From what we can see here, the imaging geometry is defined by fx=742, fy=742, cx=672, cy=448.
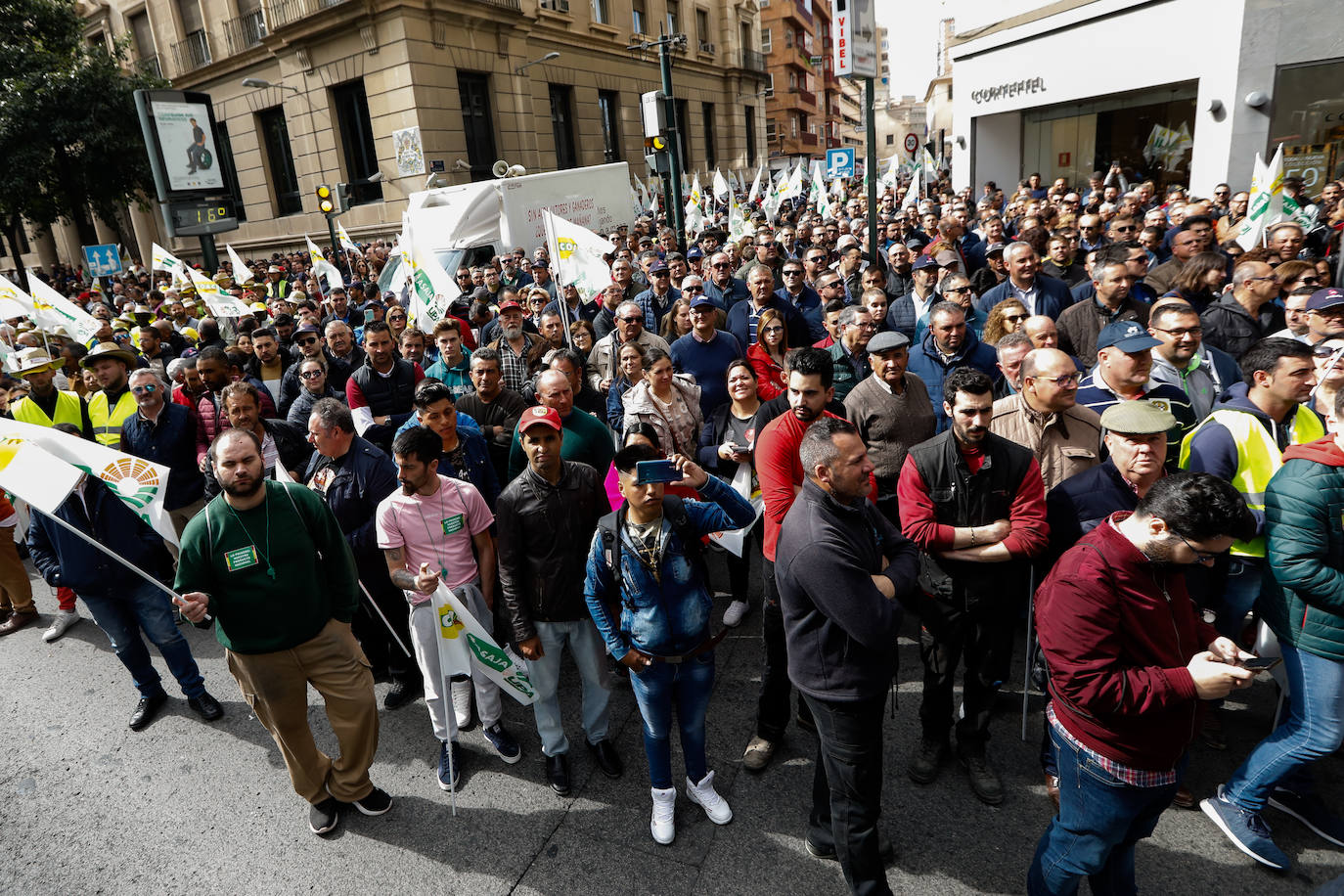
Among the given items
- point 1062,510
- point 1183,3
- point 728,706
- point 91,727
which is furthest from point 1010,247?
point 1183,3

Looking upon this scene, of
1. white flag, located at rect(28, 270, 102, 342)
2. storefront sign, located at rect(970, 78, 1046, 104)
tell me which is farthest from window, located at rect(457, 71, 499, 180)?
white flag, located at rect(28, 270, 102, 342)

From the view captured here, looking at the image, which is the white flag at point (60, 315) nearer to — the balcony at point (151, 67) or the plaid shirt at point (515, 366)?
the plaid shirt at point (515, 366)

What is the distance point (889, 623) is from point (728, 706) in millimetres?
2036

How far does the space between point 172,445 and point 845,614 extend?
17.5ft

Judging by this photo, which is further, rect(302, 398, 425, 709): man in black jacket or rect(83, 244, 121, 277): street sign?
rect(83, 244, 121, 277): street sign

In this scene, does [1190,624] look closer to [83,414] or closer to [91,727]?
[91,727]

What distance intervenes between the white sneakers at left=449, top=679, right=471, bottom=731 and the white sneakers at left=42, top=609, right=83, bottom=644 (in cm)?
397

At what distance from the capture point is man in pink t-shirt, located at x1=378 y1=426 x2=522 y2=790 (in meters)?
3.91

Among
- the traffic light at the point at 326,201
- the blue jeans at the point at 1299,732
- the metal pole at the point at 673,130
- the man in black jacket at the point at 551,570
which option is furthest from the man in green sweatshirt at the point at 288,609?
the traffic light at the point at 326,201

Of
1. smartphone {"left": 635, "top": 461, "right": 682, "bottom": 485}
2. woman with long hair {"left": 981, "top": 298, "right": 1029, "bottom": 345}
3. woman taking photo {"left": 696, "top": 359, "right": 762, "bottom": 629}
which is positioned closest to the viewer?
smartphone {"left": 635, "top": 461, "right": 682, "bottom": 485}

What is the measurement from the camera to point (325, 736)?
4.57 meters

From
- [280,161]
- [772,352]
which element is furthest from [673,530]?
[280,161]

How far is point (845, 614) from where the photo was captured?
2.65m

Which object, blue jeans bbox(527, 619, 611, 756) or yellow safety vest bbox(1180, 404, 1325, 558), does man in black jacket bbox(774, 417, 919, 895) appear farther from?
yellow safety vest bbox(1180, 404, 1325, 558)
